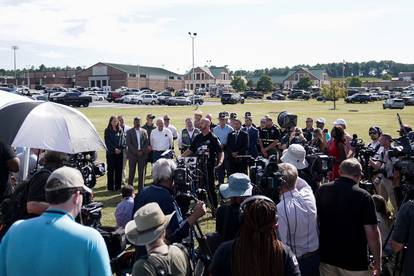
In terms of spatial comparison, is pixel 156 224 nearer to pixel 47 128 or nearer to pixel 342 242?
pixel 342 242

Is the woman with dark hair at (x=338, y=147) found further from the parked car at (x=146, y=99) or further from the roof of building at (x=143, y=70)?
the roof of building at (x=143, y=70)

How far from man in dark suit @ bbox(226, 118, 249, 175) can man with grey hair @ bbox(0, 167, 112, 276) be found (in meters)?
7.67

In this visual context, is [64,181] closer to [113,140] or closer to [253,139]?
[113,140]

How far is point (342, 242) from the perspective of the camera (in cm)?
447

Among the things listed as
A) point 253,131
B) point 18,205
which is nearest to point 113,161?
point 253,131

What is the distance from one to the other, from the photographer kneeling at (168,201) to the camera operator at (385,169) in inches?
209

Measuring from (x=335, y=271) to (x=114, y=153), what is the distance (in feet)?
25.2

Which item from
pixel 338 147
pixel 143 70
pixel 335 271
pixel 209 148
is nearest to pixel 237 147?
pixel 209 148

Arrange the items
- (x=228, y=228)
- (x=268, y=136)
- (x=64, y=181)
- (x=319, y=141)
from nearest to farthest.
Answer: (x=64, y=181)
(x=228, y=228)
(x=319, y=141)
(x=268, y=136)

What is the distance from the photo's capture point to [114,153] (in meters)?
11.3

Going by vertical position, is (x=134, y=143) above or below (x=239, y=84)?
below

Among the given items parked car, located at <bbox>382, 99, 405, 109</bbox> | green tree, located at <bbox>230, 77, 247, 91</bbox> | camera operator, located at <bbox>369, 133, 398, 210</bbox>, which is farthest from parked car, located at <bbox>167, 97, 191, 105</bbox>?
camera operator, located at <bbox>369, 133, 398, 210</bbox>

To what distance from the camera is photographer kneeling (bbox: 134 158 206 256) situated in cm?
415

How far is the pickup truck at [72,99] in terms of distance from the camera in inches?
1844
